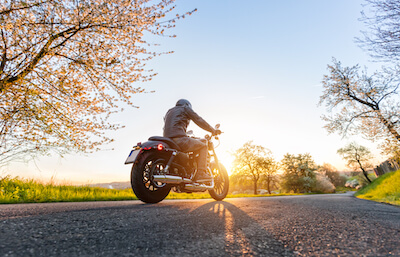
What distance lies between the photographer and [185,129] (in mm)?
5344

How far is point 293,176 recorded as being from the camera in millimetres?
41938

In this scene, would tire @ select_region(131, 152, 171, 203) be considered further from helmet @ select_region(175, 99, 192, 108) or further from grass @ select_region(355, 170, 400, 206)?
grass @ select_region(355, 170, 400, 206)

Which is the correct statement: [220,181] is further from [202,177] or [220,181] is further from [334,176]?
[334,176]

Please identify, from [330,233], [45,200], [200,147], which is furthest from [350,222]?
[45,200]

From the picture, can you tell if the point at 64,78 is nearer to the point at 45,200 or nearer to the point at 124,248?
the point at 45,200

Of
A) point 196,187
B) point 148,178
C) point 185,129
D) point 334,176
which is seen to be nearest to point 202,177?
point 196,187

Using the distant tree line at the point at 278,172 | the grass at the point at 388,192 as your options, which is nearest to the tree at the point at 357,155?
the distant tree line at the point at 278,172

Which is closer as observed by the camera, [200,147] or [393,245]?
[393,245]

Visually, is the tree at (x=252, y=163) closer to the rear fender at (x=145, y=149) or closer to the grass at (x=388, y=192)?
the grass at (x=388, y=192)

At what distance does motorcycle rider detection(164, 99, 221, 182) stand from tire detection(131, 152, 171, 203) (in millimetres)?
679

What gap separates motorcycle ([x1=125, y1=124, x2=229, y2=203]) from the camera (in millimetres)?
4305

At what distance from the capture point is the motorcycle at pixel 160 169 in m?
4.30

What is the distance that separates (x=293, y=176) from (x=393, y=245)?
43662 mm

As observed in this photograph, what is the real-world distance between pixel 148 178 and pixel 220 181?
2462 millimetres
